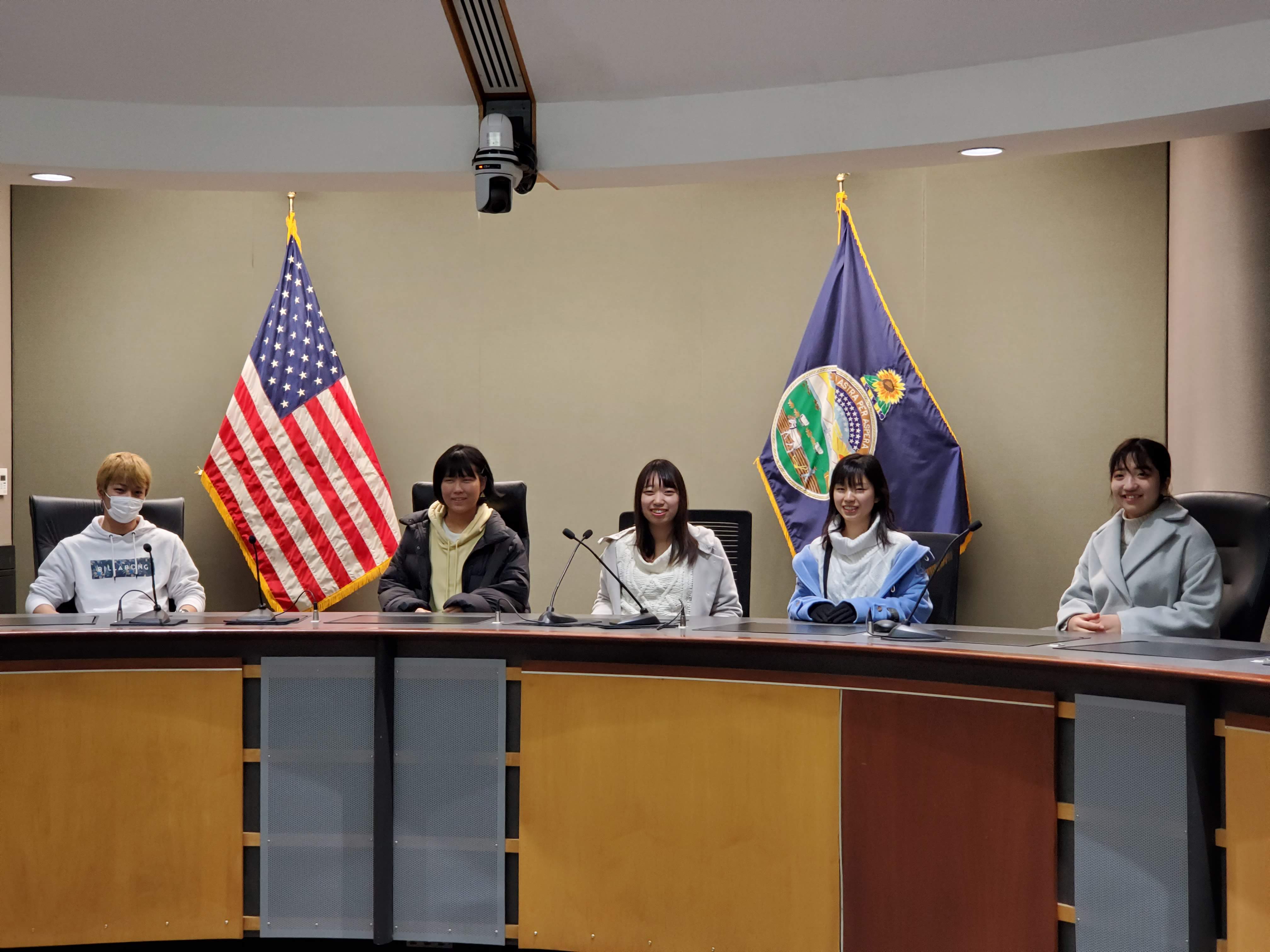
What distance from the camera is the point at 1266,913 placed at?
1.89 m

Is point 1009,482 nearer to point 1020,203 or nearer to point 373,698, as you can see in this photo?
point 1020,203

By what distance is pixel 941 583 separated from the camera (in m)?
3.64

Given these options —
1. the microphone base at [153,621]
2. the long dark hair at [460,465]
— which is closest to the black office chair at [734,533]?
the long dark hair at [460,465]

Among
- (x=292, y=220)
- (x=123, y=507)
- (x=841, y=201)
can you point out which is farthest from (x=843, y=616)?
(x=292, y=220)

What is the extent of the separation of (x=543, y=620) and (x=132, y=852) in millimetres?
1118

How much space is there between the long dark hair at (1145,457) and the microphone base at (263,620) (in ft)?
7.23

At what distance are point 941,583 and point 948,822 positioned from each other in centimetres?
143

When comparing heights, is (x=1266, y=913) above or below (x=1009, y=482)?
below

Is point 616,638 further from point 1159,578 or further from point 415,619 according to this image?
point 1159,578

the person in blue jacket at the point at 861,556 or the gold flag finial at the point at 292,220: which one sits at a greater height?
the gold flag finial at the point at 292,220

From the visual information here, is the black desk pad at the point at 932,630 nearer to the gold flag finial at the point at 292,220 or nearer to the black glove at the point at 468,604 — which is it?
the black glove at the point at 468,604

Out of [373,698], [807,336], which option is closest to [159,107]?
[373,698]

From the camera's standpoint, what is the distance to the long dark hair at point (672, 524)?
10.7 feet

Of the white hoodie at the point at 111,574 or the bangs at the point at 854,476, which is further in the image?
the white hoodie at the point at 111,574
